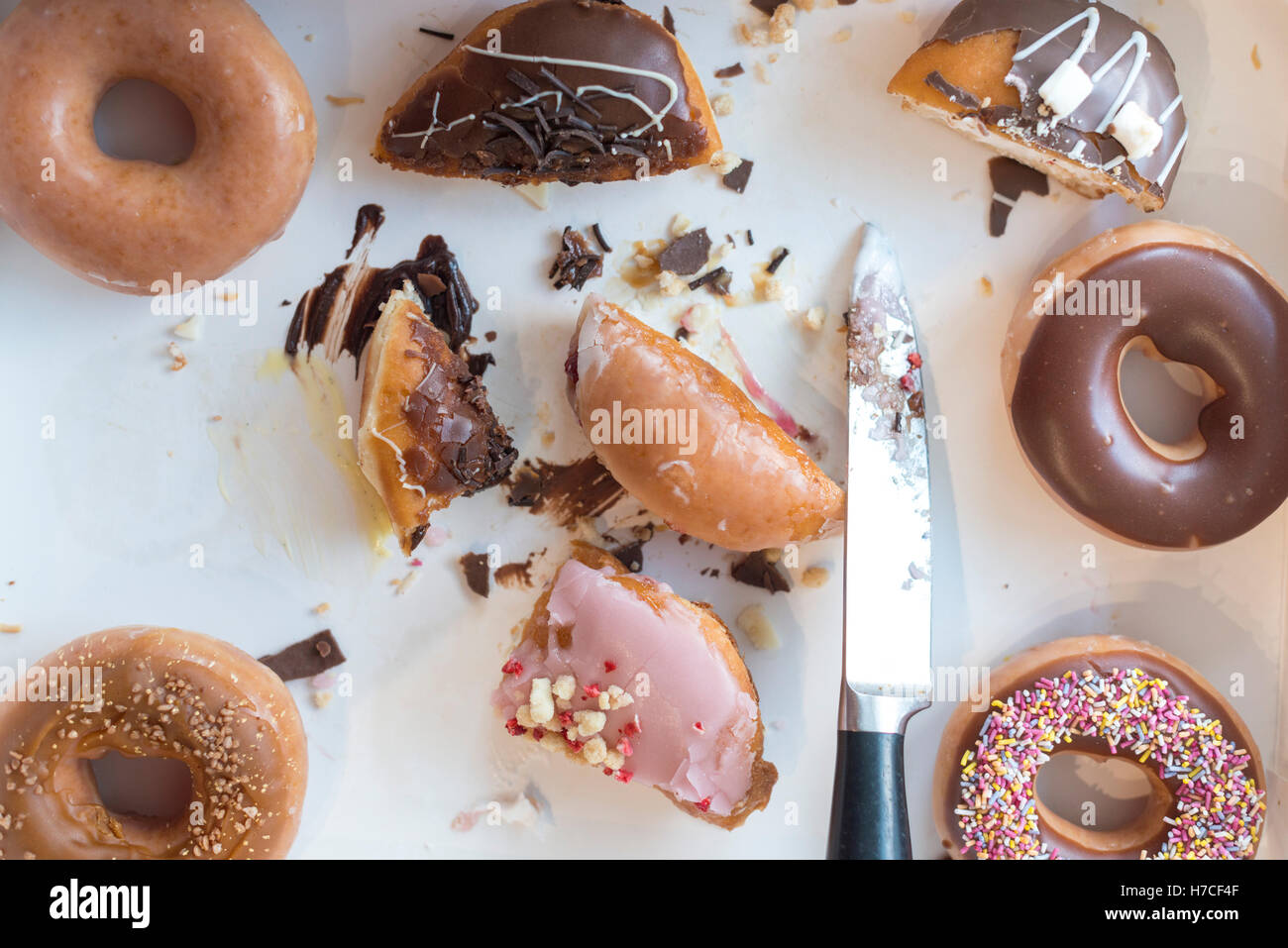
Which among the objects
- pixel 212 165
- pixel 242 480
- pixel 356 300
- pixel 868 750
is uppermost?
pixel 212 165

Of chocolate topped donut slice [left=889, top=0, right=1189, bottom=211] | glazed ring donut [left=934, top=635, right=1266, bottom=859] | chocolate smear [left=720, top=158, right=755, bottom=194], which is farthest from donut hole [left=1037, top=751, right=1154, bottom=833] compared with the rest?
chocolate smear [left=720, top=158, right=755, bottom=194]

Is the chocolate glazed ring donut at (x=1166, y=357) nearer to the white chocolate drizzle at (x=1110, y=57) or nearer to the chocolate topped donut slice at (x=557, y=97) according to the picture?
the white chocolate drizzle at (x=1110, y=57)

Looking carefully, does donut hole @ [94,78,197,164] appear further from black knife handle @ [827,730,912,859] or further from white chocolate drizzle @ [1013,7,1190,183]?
black knife handle @ [827,730,912,859]

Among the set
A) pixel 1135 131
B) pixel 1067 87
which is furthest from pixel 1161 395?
pixel 1067 87

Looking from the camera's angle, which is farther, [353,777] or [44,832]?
[353,777]

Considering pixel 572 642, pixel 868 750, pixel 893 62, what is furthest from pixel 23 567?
pixel 893 62

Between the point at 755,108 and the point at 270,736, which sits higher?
the point at 755,108
